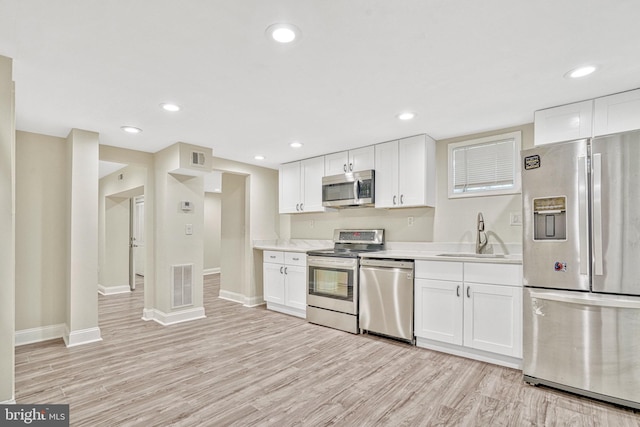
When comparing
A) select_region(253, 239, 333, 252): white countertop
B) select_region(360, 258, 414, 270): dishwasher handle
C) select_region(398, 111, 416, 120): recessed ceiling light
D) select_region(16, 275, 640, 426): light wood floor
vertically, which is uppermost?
select_region(398, 111, 416, 120): recessed ceiling light

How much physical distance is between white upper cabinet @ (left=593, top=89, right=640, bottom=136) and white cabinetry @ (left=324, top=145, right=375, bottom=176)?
7.09ft

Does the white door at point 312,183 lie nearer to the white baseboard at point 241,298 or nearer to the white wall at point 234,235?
the white wall at point 234,235

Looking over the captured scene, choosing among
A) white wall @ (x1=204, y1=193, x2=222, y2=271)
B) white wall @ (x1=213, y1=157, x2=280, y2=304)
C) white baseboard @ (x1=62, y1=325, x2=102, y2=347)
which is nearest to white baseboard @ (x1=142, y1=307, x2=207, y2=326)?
white baseboard @ (x1=62, y1=325, x2=102, y2=347)

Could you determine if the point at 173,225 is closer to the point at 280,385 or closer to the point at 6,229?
the point at 6,229

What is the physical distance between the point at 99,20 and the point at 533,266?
330 centimetres

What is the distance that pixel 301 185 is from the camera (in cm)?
492

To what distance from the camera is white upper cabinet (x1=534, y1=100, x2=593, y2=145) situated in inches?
103

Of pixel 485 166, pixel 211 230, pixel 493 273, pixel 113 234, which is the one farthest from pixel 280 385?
pixel 211 230

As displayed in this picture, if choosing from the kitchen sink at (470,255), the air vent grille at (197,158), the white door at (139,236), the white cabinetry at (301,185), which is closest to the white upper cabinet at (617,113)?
the kitchen sink at (470,255)

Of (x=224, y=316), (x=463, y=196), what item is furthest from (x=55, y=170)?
(x=463, y=196)

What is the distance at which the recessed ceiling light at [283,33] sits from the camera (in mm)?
1693

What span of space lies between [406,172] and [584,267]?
1.90m

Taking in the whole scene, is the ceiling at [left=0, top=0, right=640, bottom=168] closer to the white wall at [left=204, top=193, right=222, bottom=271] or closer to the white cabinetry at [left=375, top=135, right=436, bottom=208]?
the white cabinetry at [left=375, top=135, right=436, bottom=208]

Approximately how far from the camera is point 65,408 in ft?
7.03
